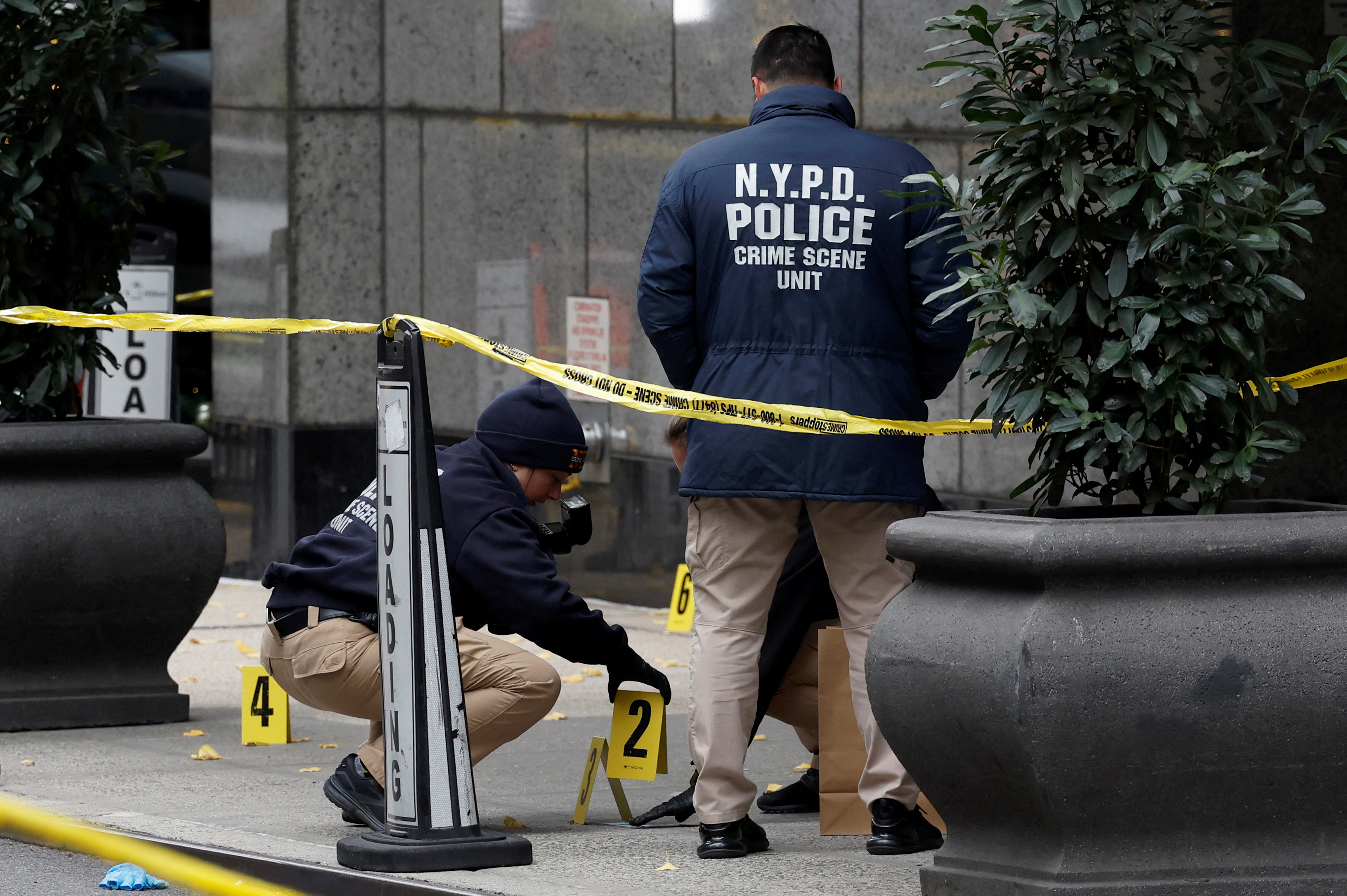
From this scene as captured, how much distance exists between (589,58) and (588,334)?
150 centimetres

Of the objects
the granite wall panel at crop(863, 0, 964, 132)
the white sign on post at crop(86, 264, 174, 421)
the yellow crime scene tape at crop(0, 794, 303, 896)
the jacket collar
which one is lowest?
A: the yellow crime scene tape at crop(0, 794, 303, 896)

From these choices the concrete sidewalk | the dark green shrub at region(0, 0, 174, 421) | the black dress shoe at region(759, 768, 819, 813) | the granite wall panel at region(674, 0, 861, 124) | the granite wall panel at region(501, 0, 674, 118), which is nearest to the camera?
the concrete sidewalk

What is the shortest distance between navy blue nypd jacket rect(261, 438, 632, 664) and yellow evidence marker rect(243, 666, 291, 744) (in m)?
1.32

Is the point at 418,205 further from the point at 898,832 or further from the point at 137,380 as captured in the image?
the point at 898,832

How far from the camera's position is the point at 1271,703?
4133 millimetres

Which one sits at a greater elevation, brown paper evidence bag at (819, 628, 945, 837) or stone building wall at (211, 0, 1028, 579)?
stone building wall at (211, 0, 1028, 579)

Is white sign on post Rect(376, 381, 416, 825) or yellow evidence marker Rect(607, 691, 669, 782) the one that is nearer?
white sign on post Rect(376, 381, 416, 825)

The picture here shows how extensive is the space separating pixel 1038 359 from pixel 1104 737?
34.4 inches

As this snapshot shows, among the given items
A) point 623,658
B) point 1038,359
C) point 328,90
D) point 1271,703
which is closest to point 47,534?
point 623,658

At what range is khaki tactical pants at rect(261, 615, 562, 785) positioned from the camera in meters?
5.47

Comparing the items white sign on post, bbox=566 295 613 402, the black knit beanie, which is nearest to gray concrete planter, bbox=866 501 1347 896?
the black knit beanie

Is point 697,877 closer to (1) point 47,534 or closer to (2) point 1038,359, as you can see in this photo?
(2) point 1038,359

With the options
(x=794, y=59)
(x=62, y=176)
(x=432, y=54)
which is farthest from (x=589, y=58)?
(x=794, y=59)

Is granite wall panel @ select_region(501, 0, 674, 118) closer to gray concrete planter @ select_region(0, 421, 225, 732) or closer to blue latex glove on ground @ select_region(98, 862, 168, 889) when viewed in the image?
gray concrete planter @ select_region(0, 421, 225, 732)
